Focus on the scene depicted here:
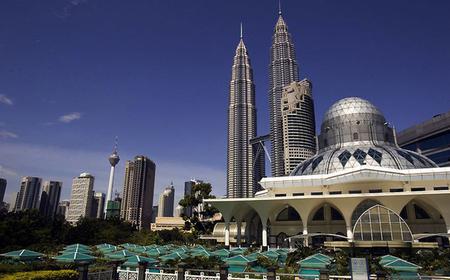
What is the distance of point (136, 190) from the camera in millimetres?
176625

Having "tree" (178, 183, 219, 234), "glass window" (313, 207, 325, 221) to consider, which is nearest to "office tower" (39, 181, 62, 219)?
"tree" (178, 183, 219, 234)

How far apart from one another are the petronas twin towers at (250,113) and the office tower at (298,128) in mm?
16228

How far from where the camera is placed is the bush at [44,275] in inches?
543

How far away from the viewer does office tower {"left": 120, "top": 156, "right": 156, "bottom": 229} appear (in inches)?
6865

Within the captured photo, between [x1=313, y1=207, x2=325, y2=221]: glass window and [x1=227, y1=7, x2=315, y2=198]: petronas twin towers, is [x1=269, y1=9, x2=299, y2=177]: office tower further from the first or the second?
[x1=313, y1=207, x2=325, y2=221]: glass window

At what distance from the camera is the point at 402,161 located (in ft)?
147

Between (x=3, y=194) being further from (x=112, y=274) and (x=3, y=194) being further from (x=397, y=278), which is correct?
(x=397, y=278)

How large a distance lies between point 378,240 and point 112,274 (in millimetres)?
26607

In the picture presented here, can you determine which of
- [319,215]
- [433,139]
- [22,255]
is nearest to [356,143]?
[319,215]

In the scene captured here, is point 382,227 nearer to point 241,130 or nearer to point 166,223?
point 166,223

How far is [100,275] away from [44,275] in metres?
3.27

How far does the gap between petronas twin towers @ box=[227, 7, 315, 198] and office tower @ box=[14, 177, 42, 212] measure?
123 metres

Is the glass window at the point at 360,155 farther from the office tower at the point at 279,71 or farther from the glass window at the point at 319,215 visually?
the office tower at the point at 279,71

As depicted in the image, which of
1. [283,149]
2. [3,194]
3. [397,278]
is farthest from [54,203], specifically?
[397,278]
